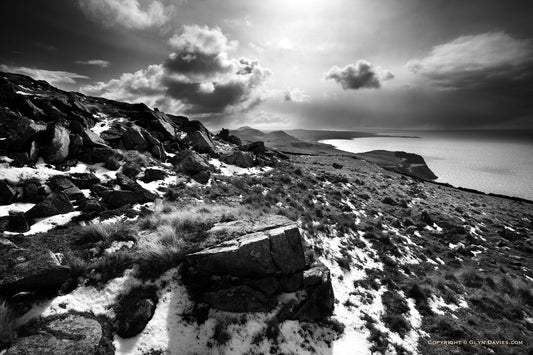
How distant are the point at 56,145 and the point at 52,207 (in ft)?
22.5

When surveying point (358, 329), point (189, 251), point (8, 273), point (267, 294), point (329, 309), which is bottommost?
point (358, 329)

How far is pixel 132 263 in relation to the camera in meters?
7.76

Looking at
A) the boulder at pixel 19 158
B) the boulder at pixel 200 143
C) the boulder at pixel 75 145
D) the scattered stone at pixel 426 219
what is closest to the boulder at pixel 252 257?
the boulder at pixel 19 158

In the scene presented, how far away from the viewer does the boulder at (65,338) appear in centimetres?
479

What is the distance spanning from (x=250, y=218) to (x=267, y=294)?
315 centimetres

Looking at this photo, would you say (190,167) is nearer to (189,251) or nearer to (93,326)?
(189,251)

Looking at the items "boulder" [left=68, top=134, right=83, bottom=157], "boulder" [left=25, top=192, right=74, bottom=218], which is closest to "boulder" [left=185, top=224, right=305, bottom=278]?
"boulder" [left=25, top=192, right=74, bottom=218]

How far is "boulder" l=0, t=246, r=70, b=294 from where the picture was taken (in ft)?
19.2

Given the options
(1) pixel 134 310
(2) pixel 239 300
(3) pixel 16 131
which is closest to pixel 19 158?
(3) pixel 16 131

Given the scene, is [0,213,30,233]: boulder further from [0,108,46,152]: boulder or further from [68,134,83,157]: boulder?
[68,134,83,157]: boulder

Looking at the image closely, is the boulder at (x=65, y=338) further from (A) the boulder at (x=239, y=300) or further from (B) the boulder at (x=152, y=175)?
(B) the boulder at (x=152, y=175)

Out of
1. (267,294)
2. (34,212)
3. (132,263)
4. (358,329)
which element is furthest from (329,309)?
(34,212)

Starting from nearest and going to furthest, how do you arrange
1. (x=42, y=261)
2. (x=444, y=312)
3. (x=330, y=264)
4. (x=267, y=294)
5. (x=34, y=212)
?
(x=42, y=261) → (x=267, y=294) → (x=34, y=212) → (x=444, y=312) → (x=330, y=264)

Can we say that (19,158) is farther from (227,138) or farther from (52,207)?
(227,138)
